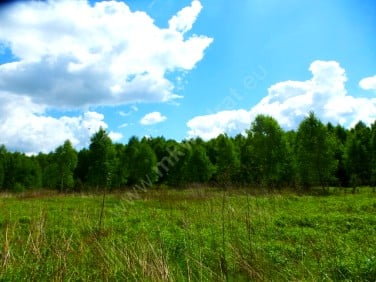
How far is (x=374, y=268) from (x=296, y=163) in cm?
3457

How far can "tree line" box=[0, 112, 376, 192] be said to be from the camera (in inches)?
1435

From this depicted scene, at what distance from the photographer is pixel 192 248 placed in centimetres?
776

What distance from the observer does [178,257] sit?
7527 mm

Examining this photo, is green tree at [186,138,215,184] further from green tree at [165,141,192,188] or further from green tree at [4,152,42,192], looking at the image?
green tree at [4,152,42,192]

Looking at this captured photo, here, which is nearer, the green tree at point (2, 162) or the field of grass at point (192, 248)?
the field of grass at point (192, 248)

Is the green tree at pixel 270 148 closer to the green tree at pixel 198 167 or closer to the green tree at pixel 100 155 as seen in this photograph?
the green tree at pixel 198 167

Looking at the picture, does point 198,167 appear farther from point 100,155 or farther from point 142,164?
point 100,155

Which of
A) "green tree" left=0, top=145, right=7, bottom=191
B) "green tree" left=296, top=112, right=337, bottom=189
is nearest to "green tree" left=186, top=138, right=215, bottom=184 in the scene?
"green tree" left=296, top=112, right=337, bottom=189

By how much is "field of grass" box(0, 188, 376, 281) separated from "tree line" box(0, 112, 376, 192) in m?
16.6

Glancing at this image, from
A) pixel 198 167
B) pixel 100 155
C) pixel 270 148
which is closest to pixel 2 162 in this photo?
pixel 100 155

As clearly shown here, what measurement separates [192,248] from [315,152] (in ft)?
98.8

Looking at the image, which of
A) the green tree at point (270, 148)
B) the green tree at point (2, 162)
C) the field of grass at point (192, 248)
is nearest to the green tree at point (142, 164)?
the green tree at point (270, 148)

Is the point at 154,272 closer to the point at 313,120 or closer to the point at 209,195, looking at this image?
the point at 209,195

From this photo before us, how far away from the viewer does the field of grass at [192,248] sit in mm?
4613
